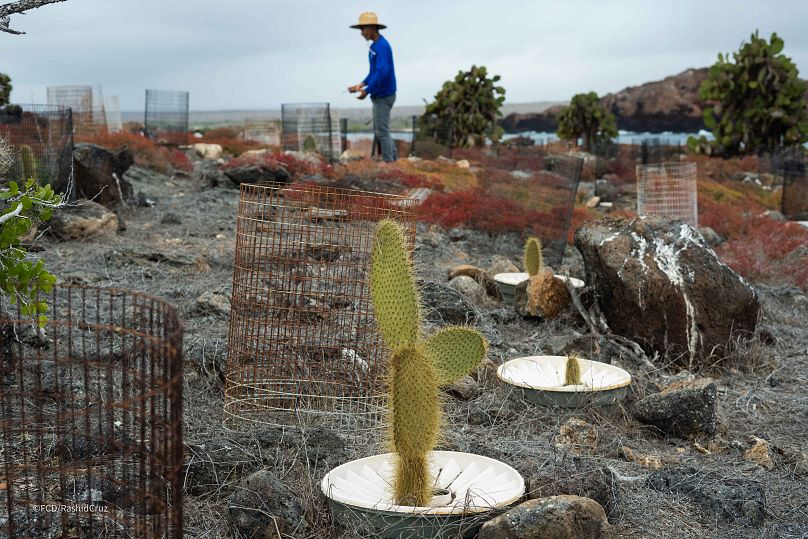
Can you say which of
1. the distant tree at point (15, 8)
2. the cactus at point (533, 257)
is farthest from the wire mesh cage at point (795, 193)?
the distant tree at point (15, 8)

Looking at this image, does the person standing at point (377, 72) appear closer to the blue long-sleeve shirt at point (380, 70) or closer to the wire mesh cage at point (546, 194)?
the blue long-sleeve shirt at point (380, 70)

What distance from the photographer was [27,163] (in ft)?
29.0

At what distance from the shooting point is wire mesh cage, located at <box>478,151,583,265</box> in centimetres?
941

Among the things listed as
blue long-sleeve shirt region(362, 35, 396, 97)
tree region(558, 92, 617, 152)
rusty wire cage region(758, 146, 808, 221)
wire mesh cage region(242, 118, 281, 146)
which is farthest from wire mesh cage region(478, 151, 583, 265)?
tree region(558, 92, 617, 152)

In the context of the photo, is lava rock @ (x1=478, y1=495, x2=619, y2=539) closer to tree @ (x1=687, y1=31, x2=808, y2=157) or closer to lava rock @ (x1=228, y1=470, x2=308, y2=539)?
lava rock @ (x1=228, y1=470, x2=308, y2=539)

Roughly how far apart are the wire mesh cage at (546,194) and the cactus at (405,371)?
621 centimetres

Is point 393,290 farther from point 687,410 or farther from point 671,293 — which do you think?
point 671,293

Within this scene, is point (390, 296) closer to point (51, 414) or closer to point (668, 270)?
point (51, 414)

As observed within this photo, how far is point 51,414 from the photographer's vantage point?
13.5 ft

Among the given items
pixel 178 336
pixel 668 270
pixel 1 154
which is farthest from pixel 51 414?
pixel 668 270

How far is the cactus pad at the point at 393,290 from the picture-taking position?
3.21m

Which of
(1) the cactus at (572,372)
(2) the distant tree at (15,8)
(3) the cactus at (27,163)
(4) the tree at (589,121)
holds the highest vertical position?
(4) the tree at (589,121)

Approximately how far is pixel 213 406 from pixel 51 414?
89 centimetres

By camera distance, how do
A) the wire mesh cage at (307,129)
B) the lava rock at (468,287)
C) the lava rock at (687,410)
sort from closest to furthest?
the lava rock at (687,410), the lava rock at (468,287), the wire mesh cage at (307,129)
